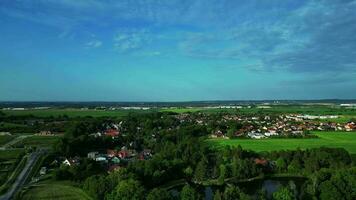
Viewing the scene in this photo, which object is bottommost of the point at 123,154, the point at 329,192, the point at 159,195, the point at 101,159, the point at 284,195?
the point at 101,159

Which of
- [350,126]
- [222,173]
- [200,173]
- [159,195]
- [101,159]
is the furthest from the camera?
[350,126]

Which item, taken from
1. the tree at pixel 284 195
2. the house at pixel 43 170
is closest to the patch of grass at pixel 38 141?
the house at pixel 43 170

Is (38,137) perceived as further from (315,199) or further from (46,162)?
(315,199)

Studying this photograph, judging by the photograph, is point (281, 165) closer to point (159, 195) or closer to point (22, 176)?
point (159, 195)

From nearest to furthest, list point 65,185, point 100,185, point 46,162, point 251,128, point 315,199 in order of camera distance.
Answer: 1. point 315,199
2. point 100,185
3. point 65,185
4. point 46,162
5. point 251,128

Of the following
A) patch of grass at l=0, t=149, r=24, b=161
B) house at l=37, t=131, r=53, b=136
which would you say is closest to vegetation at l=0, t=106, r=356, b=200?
patch of grass at l=0, t=149, r=24, b=161

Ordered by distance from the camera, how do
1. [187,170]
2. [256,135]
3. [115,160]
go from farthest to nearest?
[256,135] → [115,160] → [187,170]

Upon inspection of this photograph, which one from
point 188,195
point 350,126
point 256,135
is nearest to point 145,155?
point 188,195

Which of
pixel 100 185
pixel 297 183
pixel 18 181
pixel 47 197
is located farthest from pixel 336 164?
pixel 18 181
